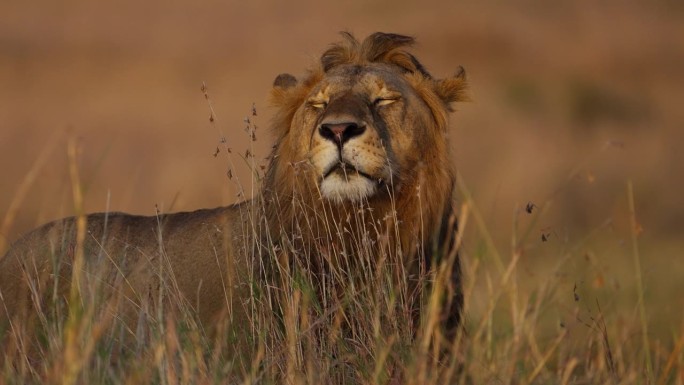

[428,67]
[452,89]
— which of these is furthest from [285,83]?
[428,67]

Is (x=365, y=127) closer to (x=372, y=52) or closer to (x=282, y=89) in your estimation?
(x=372, y=52)

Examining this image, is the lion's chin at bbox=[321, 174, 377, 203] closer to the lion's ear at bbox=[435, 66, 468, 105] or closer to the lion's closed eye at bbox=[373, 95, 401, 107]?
the lion's closed eye at bbox=[373, 95, 401, 107]

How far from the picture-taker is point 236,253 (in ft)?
23.2

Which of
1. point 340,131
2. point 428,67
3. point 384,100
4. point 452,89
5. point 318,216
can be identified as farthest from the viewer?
point 428,67

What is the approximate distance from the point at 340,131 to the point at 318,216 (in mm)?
513

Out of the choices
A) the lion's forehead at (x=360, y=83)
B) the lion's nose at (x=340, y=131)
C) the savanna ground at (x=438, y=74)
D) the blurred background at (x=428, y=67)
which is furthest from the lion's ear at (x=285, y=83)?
the blurred background at (x=428, y=67)

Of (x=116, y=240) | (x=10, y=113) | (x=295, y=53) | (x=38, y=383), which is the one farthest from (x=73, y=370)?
(x=295, y=53)

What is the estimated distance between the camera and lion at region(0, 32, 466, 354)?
6340 millimetres

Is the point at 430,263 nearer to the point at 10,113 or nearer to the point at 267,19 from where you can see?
the point at 10,113

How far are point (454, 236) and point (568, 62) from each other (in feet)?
69.6

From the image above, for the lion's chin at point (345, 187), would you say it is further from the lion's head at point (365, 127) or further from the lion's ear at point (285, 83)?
the lion's ear at point (285, 83)

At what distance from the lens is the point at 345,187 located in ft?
20.8

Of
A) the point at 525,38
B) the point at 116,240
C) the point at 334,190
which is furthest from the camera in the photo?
the point at 525,38

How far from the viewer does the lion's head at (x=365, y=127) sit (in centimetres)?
634
